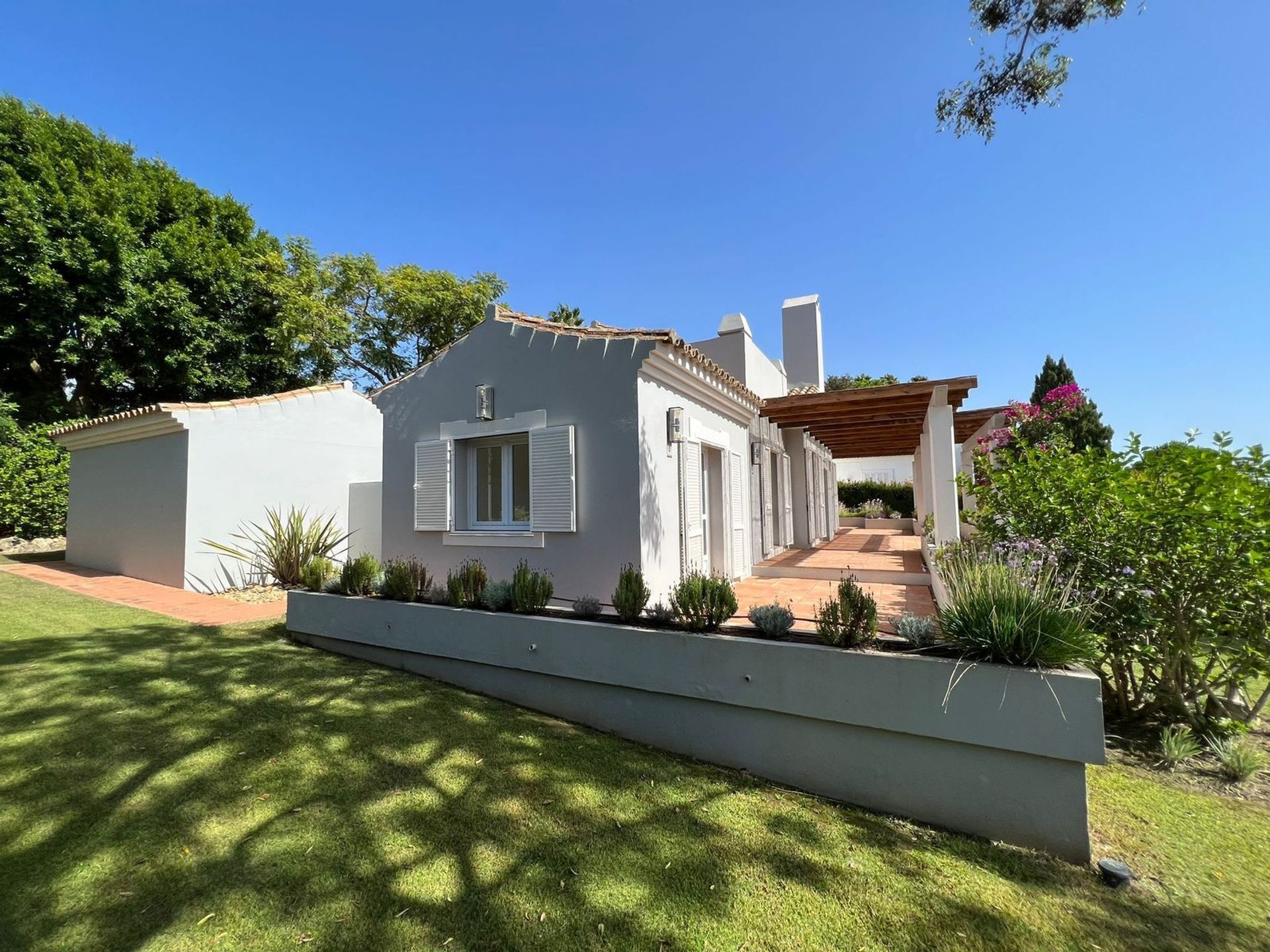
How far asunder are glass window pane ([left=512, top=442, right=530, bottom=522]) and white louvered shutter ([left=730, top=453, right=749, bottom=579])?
3.65m

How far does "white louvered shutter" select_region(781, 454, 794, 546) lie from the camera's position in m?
13.5

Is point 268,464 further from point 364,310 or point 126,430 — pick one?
point 364,310

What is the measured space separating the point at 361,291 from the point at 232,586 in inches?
613

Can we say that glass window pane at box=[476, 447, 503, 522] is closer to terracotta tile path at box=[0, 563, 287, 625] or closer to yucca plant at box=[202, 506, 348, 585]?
terracotta tile path at box=[0, 563, 287, 625]

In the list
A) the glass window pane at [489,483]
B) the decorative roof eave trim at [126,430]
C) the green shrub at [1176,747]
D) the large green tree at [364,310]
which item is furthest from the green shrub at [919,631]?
the large green tree at [364,310]

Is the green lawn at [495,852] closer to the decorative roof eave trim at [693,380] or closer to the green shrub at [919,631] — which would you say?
the green shrub at [919,631]

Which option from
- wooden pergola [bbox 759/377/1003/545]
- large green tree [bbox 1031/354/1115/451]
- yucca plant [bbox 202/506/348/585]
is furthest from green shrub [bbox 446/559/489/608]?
large green tree [bbox 1031/354/1115/451]

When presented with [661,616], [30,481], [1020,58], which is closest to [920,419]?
[1020,58]

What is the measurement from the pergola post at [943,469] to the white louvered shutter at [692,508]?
3.79 m

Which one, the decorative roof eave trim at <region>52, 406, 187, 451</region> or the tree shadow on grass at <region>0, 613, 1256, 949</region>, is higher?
the decorative roof eave trim at <region>52, 406, 187, 451</region>

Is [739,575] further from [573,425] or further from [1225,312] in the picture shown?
[1225,312]

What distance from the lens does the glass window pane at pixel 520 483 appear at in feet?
25.5

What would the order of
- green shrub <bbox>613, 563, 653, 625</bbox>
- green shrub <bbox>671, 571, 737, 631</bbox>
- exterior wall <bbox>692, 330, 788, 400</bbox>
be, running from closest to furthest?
1. green shrub <bbox>671, 571, 737, 631</bbox>
2. green shrub <bbox>613, 563, 653, 625</bbox>
3. exterior wall <bbox>692, 330, 788, 400</bbox>

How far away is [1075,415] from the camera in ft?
71.8
